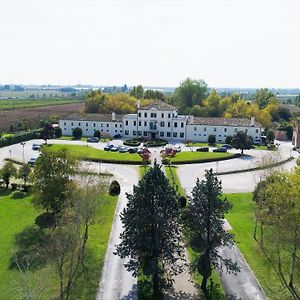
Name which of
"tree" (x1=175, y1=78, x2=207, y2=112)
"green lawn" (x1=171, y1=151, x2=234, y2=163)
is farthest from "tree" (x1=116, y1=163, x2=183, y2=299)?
"tree" (x1=175, y1=78, x2=207, y2=112)

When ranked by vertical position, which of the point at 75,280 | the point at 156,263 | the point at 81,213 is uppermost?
the point at 81,213

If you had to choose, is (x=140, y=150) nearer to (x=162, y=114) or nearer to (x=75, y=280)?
(x=162, y=114)

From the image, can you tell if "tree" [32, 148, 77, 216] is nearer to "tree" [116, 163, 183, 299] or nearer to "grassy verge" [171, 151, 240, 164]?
"tree" [116, 163, 183, 299]

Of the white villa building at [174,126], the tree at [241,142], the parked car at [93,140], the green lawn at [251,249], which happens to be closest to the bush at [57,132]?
the parked car at [93,140]

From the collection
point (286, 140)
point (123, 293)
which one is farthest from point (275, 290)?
point (286, 140)

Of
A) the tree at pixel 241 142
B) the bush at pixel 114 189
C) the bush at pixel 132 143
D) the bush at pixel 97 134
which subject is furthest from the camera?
the bush at pixel 97 134

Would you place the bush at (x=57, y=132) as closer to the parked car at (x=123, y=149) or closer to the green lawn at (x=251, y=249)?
the parked car at (x=123, y=149)
